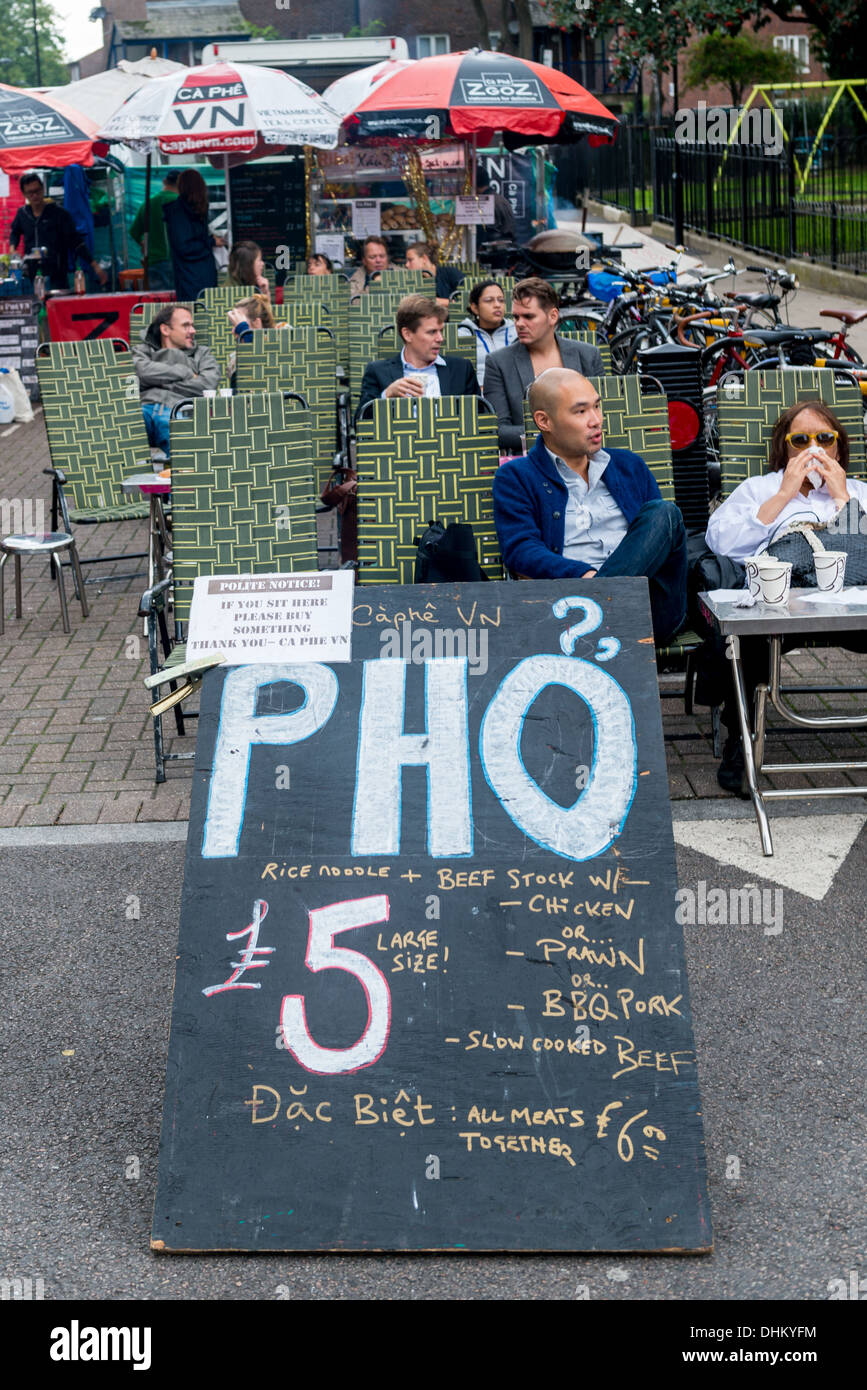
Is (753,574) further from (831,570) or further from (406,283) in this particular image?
(406,283)

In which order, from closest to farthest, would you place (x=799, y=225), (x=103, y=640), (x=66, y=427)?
(x=103, y=640) < (x=66, y=427) < (x=799, y=225)

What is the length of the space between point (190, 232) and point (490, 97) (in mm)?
4043

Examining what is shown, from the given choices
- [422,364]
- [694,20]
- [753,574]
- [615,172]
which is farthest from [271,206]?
[615,172]

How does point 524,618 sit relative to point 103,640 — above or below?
above

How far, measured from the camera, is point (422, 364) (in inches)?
313

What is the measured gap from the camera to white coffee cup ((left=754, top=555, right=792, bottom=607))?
500cm

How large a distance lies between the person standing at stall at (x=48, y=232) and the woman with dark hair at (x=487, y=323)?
31.8ft

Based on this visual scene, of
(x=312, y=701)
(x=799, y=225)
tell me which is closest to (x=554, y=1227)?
(x=312, y=701)

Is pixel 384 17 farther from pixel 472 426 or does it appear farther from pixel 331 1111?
pixel 331 1111

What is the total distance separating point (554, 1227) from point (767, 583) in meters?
2.54

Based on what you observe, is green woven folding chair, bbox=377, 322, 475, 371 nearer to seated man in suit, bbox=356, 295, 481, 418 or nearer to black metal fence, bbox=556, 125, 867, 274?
seated man in suit, bbox=356, 295, 481, 418

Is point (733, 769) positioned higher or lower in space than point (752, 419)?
lower

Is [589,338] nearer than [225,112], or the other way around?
[589,338]

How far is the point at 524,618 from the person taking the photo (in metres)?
3.74
